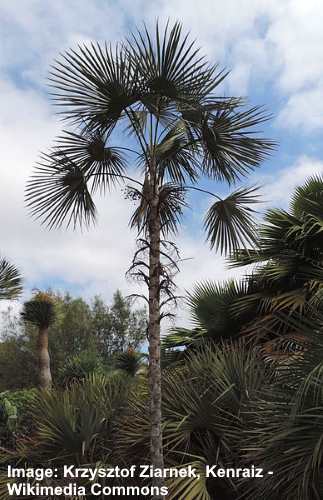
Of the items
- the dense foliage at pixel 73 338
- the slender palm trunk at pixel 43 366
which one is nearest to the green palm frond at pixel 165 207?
the slender palm trunk at pixel 43 366

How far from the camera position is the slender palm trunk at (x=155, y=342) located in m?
4.66

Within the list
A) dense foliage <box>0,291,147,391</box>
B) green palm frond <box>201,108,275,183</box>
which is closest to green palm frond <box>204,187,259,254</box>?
green palm frond <box>201,108,275,183</box>

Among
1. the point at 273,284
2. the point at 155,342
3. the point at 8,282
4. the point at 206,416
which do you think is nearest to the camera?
Answer: the point at 155,342

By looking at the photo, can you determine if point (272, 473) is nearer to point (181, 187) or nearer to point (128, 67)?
point (181, 187)

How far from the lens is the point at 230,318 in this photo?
8719mm

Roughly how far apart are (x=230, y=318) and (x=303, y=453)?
473 centimetres

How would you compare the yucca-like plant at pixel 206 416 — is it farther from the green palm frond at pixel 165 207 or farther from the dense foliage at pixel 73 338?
the dense foliage at pixel 73 338

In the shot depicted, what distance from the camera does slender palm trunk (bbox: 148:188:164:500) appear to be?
466 centimetres

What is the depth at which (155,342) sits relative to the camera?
4.82 metres

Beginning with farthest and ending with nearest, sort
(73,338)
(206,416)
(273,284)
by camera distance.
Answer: (73,338), (273,284), (206,416)

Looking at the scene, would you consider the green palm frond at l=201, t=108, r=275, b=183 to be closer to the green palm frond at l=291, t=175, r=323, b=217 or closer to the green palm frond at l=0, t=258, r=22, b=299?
the green palm frond at l=291, t=175, r=323, b=217

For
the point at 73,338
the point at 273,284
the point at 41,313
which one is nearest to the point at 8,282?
the point at 41,313

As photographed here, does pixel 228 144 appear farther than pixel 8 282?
No

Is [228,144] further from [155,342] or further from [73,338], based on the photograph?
[73,338]
